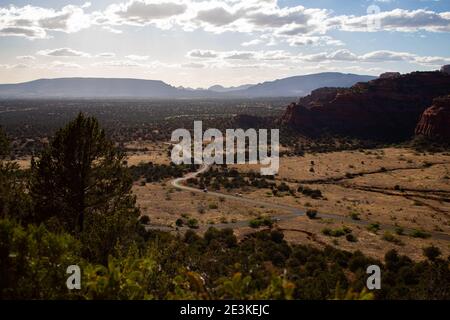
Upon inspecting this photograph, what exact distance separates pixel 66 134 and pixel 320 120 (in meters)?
117

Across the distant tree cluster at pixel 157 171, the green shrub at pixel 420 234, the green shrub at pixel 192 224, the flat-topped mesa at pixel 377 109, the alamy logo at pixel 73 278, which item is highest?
the flat-topped mesa at pixel 377 109

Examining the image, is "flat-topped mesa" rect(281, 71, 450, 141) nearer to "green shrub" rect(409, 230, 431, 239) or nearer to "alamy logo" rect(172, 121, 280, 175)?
"alamy logo" rect(172, 121, 280, 175)

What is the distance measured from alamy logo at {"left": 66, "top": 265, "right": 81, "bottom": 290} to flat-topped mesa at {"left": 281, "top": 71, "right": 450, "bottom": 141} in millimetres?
116802

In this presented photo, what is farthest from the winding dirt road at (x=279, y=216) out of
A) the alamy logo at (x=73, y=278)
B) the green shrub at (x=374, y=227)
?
the alamy logo at (x=73, y=278)

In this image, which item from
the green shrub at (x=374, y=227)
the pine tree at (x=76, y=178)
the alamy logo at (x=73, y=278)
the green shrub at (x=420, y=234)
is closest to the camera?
the alamy logo at (x=73, y=278)

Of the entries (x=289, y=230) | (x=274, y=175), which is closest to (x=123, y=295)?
(x=289, y=230)

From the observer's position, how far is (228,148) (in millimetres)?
103375

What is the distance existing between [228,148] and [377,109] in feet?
169

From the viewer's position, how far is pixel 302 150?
103 metres

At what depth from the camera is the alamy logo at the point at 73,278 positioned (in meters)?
11.1

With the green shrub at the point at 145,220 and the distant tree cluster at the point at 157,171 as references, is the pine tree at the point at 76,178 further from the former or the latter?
the distant tree cluster at the point at 157,171

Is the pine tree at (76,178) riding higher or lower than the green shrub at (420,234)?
higher

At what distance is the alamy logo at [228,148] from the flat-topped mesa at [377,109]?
42.5 ft

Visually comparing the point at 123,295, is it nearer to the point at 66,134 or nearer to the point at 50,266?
the point at 50,266
